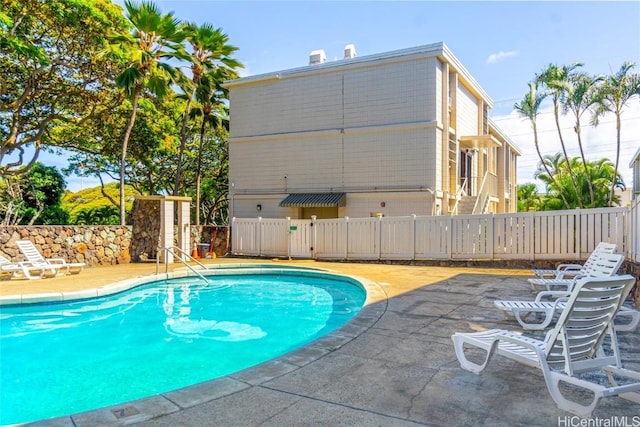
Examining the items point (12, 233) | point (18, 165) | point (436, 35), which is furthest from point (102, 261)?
point (436, 35)

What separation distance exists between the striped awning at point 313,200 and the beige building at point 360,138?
0.05 meters

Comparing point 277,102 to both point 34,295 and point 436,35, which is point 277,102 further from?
point 34,295

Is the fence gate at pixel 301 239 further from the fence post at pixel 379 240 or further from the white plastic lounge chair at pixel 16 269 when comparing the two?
the white plastic lounge chair at pixel 16 269

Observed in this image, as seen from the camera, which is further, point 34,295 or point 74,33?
point 74,33

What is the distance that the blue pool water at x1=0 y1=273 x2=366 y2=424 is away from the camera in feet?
15.5

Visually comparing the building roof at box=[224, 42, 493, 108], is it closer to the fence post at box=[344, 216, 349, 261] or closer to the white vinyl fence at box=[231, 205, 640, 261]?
the white vinyl fence at box=[231, 205, 640, 261]

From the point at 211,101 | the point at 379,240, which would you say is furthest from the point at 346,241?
the point at 211,101

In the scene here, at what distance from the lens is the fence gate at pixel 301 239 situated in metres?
15.6

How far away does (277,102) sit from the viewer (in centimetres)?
2061

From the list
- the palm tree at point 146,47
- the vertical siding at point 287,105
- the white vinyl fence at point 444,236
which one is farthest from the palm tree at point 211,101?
the white vinyl fence at point 444,236

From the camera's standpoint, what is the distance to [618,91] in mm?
20516

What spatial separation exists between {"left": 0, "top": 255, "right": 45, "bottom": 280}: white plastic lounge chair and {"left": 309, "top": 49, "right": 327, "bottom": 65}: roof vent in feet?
49.0

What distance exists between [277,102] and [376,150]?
18.5 feet

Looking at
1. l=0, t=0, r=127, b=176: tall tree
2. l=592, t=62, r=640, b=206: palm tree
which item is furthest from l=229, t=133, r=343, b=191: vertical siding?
l=592, t=62, r=640, b=206: palm tree
